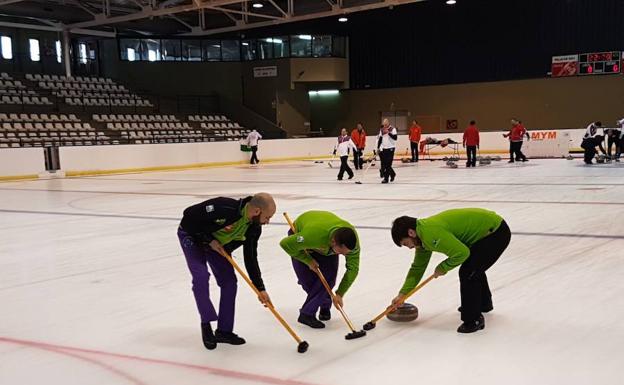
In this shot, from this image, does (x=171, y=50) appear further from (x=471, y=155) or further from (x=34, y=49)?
(x=471, y=155)

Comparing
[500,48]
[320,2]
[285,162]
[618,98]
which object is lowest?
[285,162]

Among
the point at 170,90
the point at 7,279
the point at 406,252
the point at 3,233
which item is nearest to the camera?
the point at 7,279

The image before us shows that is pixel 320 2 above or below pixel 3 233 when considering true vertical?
above

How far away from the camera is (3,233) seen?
28.2 feet

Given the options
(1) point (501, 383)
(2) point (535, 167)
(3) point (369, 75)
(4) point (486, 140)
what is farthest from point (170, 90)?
(1) point (501, 383)

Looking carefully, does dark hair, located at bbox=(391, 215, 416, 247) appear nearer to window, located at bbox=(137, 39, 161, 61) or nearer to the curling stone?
the curling stone

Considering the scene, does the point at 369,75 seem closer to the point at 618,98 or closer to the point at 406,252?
the point at 618,98

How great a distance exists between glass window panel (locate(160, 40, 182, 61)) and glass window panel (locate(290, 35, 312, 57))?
19.3ft

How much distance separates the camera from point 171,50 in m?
32.9

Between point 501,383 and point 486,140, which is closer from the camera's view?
point 501,383

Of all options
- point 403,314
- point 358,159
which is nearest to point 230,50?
point 358,159

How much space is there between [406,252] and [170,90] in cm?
2806

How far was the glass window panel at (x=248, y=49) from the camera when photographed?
33625 millimetres

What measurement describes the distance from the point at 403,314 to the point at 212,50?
103 ft
